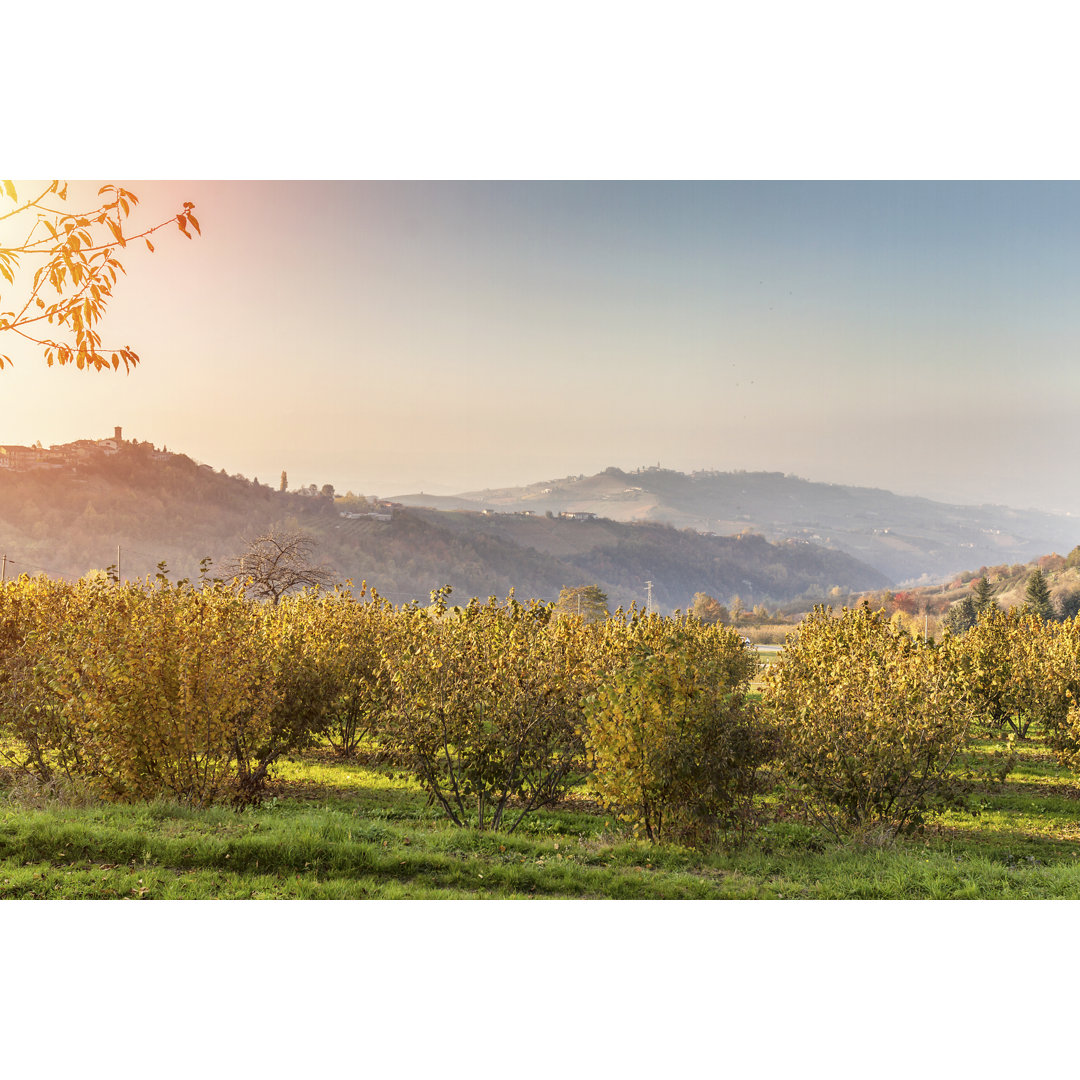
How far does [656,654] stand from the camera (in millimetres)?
6508

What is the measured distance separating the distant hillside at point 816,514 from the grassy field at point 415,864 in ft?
243

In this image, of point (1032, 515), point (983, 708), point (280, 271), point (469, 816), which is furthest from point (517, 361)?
point (1032, 515)

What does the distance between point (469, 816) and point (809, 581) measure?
8683cm

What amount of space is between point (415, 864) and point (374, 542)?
5965cm

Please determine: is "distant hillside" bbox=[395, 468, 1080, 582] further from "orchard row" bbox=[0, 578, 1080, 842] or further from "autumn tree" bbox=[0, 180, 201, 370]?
"autumn tree" bbox=[0, 180, 201, 370]

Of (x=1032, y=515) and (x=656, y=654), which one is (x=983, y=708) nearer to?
(x=656, y=654)

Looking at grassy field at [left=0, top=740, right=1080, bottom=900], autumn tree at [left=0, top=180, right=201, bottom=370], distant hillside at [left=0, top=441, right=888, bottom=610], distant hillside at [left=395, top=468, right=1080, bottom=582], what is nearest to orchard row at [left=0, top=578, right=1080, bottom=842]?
grassy field at [left=0, top=740, right=1080, bottom=900]

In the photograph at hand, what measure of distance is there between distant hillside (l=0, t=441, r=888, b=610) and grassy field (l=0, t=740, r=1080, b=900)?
28503 millimetres

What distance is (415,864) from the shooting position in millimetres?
5379

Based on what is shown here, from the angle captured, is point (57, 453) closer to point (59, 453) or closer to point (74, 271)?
point (59, 453)

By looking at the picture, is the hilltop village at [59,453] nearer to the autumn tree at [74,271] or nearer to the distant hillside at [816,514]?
the distant hillside at [816,514]

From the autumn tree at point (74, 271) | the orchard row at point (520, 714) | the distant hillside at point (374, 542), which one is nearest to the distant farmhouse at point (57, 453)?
the distant hillside at point (374, 542)

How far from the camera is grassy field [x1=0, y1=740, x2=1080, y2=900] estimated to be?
4875 mm

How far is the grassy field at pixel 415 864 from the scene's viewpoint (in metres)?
4.88
